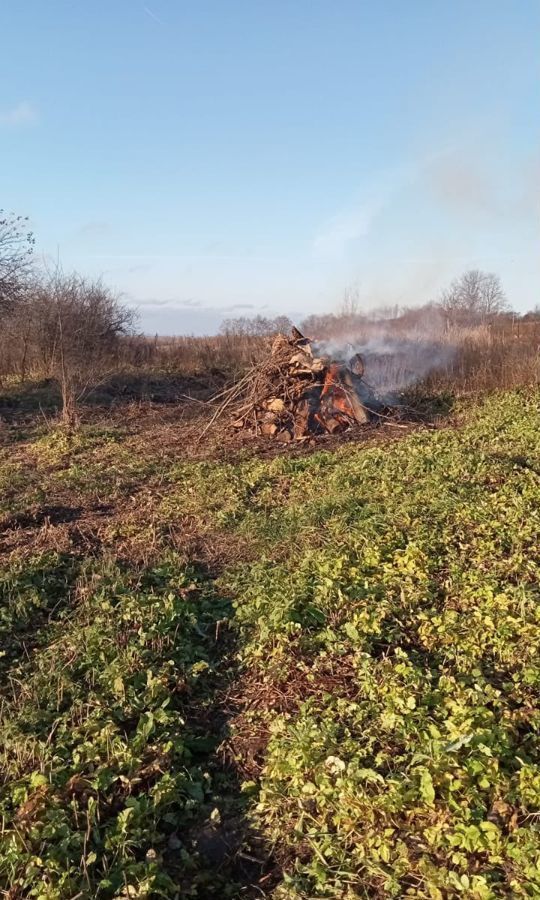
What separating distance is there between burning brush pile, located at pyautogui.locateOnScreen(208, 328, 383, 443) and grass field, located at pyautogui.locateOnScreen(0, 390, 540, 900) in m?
3.95

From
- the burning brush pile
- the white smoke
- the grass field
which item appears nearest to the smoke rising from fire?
the white smoke

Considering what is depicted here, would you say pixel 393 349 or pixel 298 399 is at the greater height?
pixel 393 349

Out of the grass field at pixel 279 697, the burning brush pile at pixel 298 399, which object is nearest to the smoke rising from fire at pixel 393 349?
the burning brush pile at pixel 298 399

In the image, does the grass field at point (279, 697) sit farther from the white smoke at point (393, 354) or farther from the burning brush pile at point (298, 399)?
the white smoke at point (393, 354)

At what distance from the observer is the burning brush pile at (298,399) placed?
1073 cm

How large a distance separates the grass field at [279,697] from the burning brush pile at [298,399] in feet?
13.0

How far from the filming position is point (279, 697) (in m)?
3.63

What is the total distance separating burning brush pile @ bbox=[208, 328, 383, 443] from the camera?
35.2ft

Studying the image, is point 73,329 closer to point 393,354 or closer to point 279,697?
point 393,354

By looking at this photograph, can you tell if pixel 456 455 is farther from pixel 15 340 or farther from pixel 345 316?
pixel 15 340

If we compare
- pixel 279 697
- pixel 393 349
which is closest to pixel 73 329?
pixel 393 349

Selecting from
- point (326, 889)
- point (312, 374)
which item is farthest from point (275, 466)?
point (326, 889)

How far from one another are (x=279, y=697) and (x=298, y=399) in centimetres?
771

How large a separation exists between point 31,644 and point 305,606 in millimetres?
1945
